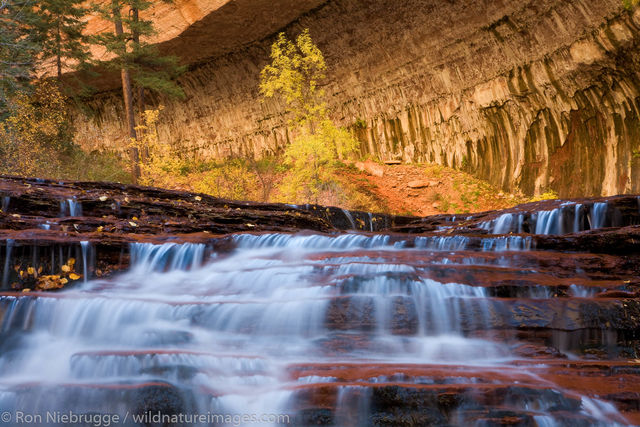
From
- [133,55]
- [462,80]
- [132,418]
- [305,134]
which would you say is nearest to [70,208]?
[132,418]

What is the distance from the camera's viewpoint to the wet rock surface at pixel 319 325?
273cm

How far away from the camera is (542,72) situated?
14.8 m

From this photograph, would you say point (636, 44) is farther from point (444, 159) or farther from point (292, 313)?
point (292, 313)

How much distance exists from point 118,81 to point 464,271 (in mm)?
27427

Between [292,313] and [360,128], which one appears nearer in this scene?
[292,313]

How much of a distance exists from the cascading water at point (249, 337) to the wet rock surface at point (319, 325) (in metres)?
0.01

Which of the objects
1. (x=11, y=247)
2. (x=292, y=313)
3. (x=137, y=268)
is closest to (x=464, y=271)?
(x=292, y=313)

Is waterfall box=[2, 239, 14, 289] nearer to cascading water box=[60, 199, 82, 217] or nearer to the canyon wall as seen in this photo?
cascading water box=[60, 199, 82, 217]

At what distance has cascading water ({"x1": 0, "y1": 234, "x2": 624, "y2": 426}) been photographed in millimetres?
2840

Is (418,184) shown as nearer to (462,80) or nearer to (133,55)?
(462,80)

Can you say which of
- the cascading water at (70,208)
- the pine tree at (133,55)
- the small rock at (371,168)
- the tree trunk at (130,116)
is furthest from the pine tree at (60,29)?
the cascading water at (70,208)

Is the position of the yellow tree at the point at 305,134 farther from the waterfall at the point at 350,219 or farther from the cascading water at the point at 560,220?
the cascading water at the point at 560,220

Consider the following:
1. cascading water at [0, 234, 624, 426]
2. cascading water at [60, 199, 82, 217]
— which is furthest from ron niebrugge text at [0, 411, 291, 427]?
cascading water at [60, 199, 82, 217]

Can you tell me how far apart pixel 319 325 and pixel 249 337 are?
25.1 inches
